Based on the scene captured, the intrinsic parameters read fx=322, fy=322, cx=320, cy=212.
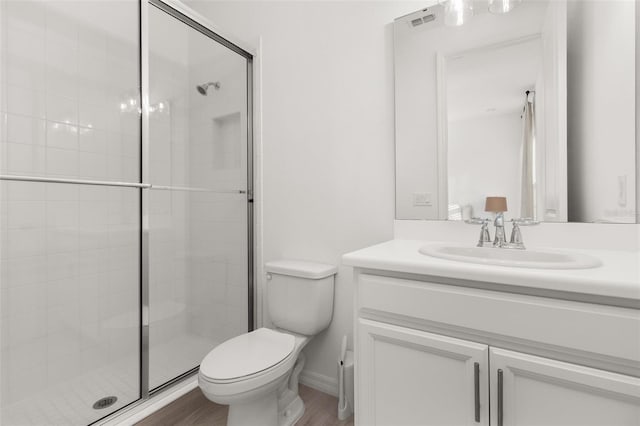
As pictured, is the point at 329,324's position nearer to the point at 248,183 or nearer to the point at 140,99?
the point at 248,183

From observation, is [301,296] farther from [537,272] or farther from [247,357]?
[537,272]

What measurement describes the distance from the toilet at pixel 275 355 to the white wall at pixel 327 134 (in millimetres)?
148

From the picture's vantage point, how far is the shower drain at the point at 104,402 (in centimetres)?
154

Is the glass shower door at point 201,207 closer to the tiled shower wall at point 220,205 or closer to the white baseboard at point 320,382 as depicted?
the tiled shower wall at point 220,205

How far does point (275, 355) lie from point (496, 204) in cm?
110

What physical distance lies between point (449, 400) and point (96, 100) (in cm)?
219

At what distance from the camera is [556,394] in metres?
0.81

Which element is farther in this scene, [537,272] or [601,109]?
[601,109]

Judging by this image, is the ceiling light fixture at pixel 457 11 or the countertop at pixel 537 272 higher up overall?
the ceiling light fixture at pixel 457 11

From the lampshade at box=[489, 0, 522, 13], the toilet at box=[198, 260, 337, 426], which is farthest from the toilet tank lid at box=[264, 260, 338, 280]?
the lampshade at box=[489, 0, 522, 13]

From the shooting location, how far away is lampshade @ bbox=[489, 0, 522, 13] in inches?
50.1

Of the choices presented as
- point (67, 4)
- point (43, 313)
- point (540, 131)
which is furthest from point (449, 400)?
point (67, 4)

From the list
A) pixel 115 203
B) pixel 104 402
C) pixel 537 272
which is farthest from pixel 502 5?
pixel 104 402

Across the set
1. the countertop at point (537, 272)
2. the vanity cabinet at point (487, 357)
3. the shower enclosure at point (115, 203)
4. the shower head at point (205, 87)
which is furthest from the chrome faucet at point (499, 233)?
the shower head at point (205, 87)
